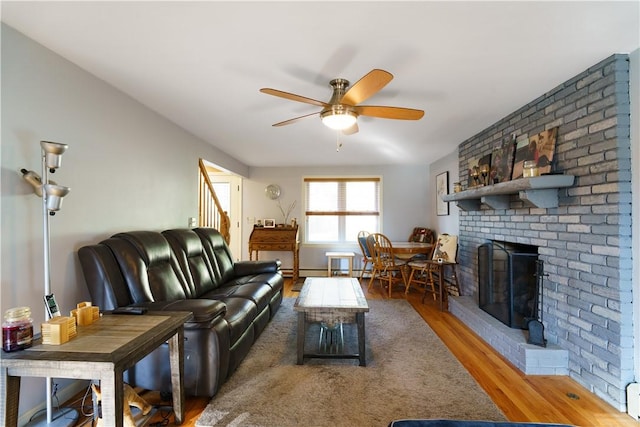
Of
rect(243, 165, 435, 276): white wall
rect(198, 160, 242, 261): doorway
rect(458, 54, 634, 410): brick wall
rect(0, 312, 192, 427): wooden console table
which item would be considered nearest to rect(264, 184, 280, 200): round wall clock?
rect(243, 165, 435, 276): white wall

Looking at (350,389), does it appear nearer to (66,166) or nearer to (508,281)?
(508,281)

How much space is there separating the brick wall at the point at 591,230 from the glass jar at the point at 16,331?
3.18 metres

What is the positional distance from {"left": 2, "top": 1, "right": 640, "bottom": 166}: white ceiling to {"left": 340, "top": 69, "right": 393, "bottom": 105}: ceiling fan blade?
18cm

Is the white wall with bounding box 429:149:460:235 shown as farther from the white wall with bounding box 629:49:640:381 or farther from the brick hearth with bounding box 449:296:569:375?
the white wall with bounding box 629:49:640:381

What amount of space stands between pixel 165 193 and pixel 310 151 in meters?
2.22

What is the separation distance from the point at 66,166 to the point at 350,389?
2.45 meters

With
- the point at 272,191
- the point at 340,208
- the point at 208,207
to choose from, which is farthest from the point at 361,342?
the point at 272,191

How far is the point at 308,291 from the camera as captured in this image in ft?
9.40

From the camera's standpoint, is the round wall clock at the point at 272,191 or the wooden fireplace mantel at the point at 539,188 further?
the round wall clock at the point at 272,191

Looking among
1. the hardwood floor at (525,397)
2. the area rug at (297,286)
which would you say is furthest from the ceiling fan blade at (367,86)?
the area rug at (297,286)

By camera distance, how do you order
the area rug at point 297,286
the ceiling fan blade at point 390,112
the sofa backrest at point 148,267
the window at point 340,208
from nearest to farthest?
1. the sofa backrest at point 148,267
2. the ceiling fan blade at point 390,112
3. the area rug at point 297,286
4. the window at point 340,208

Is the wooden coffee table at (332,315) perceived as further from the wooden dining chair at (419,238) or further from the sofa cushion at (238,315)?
the wooden dining chair at (419,238)

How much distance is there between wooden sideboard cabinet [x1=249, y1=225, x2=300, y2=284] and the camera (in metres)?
5.25

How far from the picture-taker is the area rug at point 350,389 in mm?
1727
